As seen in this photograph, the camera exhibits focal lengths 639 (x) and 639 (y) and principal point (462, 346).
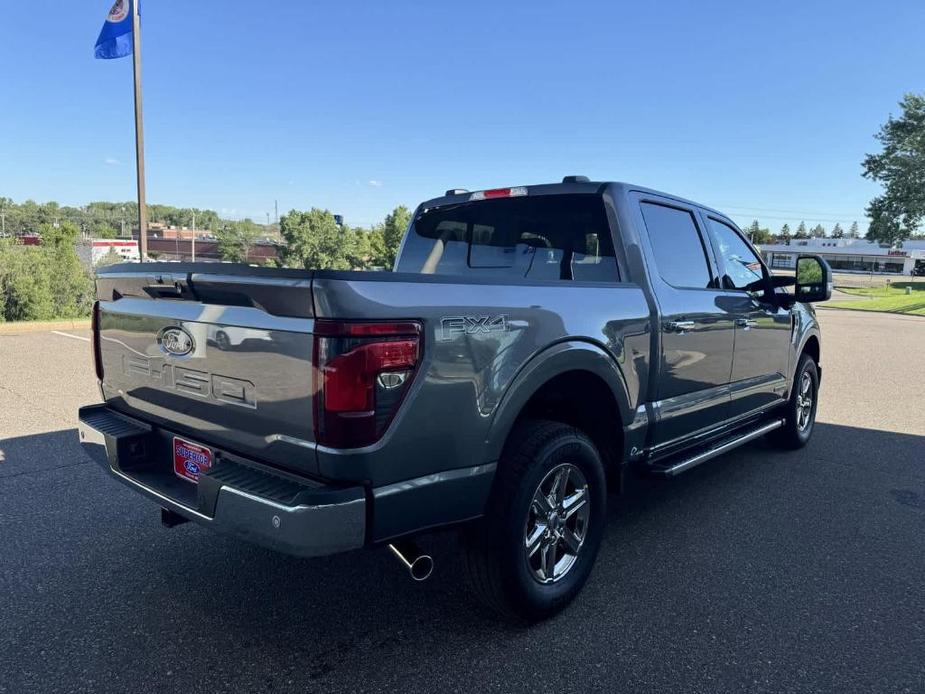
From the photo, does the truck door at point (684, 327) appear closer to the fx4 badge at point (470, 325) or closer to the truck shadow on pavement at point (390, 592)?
the truck shadow on pavement at point (390, 592)

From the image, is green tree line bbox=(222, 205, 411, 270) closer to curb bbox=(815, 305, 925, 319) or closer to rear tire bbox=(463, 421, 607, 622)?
curb bbox=(815, 305, 925, 319)

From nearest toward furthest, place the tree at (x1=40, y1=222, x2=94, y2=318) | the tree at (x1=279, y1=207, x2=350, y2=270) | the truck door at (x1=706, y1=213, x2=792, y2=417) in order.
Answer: the truck door at (x1=706, y1=213, x2=792, y2=417) → the tree at (x1=40, y1=222, x2=94, y2=318) → the tree at (x1=279, y1=207, x2=350, y2=270)

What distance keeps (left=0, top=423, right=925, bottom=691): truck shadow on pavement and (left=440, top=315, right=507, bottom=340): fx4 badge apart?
4.23ft

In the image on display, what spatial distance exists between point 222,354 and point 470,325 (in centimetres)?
90

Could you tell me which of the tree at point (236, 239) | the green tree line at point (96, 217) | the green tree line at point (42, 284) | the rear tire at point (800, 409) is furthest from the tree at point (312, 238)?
the rear tire at point (800, 409)

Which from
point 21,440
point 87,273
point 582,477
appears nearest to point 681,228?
point 582,477

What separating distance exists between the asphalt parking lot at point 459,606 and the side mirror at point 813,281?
4.53 feet

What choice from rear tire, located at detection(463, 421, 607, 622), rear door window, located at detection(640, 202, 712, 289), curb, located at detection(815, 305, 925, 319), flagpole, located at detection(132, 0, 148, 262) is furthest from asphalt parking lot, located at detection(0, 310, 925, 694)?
curb, located at detection(815, 305, 925, 319)

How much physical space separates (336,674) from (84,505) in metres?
2.38

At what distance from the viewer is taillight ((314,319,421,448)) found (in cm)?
200

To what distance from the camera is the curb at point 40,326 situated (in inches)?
446

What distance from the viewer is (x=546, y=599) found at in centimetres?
271

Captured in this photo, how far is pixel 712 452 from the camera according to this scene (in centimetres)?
383

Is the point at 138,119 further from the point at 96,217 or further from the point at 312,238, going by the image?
the point at 96,217
